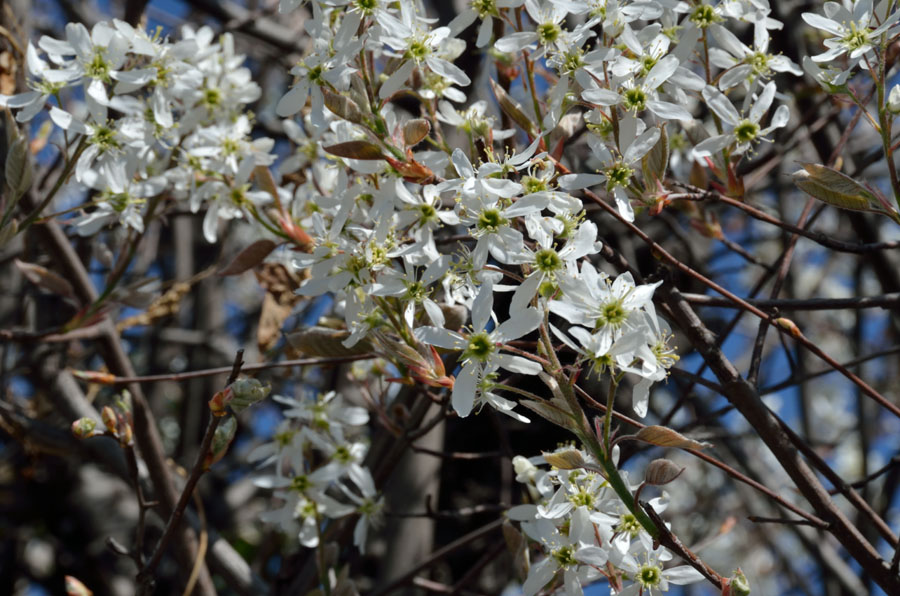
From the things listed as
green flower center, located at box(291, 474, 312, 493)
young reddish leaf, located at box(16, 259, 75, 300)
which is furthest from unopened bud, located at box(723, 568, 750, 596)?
young reddish leaf, located at box(16, 259, 75, 300)

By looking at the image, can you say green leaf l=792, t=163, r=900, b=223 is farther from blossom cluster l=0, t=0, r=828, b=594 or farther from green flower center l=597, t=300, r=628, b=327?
green flower center l=597, t=300, r=628, b=327

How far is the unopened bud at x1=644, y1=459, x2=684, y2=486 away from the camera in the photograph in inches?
41.0

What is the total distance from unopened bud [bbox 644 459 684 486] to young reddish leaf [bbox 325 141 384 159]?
549 mm

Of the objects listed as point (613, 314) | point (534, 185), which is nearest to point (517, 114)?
point (534, 185)

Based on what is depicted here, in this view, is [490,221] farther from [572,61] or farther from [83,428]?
[83,428]

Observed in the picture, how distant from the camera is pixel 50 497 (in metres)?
3.52

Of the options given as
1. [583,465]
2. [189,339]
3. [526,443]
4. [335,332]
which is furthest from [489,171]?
[189,339]

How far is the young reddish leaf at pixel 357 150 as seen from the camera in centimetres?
121

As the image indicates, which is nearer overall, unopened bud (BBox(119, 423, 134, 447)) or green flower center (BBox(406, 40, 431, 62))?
green flower center (BBox(406, 40, 431, 62))

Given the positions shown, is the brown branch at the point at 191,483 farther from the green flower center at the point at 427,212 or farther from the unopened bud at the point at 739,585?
the unopened bud at the point at 739,585

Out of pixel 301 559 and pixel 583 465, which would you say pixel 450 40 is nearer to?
pixel 583 465

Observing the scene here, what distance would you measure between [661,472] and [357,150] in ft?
1.92

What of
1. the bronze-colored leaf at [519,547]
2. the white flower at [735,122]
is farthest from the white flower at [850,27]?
the bronze-colored leaf at [519,547]

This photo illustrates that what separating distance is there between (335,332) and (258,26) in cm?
176
